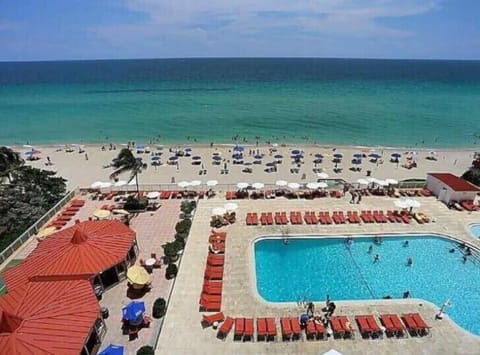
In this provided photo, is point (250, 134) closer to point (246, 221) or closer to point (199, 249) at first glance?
point (246, 221)

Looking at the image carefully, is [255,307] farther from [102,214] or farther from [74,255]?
[102,214]

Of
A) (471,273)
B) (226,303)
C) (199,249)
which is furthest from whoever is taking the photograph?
(199,249)

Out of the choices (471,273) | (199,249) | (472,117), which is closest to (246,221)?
(199,249)

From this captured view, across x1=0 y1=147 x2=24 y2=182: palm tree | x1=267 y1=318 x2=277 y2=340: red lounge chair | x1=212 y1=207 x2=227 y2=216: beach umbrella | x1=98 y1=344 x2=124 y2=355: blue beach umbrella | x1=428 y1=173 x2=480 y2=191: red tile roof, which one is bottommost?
x1=267 y1=318 x2=277 y2=340: red lounge chair

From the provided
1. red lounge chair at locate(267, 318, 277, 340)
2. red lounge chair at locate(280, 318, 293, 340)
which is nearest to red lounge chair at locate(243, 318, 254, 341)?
red lounge chair at locate(267, 318, 277, 340)

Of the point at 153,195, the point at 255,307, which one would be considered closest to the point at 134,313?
the point at 255,307

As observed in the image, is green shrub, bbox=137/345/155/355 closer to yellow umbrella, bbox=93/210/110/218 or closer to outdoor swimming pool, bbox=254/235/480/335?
outdoor swimming pool, bbox=254/235/480/335
